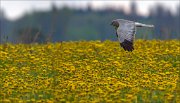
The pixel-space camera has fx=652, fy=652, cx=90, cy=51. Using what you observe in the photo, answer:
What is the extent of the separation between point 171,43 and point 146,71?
482cm

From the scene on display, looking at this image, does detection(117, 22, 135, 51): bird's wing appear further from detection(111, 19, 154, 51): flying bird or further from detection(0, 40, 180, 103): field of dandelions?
detection(0, 40, 180, 103): field of dandelions

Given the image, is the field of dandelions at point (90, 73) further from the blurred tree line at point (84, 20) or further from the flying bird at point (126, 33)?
the blurred tree line at point (84, 20)

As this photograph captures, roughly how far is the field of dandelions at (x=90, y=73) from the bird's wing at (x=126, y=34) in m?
0.40

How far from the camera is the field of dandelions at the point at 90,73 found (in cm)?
1009

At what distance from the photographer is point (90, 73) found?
11977mm

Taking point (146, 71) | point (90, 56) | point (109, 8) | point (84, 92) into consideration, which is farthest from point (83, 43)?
point (109, 8)

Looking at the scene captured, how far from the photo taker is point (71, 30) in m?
129

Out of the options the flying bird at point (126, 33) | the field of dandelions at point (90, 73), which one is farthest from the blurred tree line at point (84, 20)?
the flying bird at point (126, 33)

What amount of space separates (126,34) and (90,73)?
2278 millimetres

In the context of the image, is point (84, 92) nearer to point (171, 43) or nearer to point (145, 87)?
point (145, 87)

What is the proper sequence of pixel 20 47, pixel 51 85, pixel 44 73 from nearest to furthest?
pixel 51 85 < pixel 44 73 < pixel 20 47

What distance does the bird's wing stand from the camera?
1368 cm

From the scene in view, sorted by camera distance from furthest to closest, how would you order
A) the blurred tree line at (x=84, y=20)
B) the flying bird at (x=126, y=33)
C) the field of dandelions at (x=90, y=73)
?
the blurred tree line at (x=84, y=20) → the flying bird at (x=126, y=33) → the field of dandelions at (x=90, y=73)

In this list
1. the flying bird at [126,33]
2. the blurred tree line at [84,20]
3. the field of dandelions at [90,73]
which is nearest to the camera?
the field of dandelions at [90,73]
